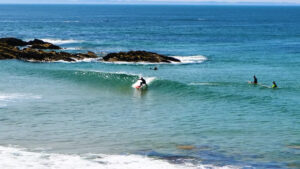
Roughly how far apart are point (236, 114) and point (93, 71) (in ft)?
71.5

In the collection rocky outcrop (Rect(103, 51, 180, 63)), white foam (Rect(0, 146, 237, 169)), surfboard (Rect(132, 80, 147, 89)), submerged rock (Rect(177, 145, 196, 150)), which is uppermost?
rocky outcrop (Rect(103, 51, 180, 63))

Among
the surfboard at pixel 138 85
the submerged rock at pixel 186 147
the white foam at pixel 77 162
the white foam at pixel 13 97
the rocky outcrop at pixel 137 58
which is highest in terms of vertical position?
the rocky outcrop at pixel 137 58

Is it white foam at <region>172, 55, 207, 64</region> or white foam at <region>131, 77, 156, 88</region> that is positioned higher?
white foam at <region>172, 55, 207, 64</region>

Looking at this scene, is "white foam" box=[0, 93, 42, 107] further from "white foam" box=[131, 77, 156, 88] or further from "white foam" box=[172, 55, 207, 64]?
"white foam" box=[172, 55, 207, 64]

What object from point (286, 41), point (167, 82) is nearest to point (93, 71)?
point (167, 82)

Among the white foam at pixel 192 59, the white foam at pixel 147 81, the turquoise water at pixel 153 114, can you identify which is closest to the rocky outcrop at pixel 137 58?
the white foam at pixel 192 59

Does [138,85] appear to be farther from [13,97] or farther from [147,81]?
[13,97]

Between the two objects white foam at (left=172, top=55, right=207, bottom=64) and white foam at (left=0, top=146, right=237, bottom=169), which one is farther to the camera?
white foam at (left=172, top=55, right=207, bottom=64)

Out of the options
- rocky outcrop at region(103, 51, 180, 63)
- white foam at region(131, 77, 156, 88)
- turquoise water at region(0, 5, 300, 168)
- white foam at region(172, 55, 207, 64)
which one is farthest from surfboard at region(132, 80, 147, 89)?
white foam at region(172, 55, 207, 64)

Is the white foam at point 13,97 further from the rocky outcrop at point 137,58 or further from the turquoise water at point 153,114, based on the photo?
the rocky outcrop at point 137,58

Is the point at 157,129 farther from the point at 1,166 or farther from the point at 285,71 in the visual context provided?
the point at 285,71

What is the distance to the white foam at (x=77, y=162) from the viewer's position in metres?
21.2

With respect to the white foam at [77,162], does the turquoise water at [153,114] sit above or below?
above

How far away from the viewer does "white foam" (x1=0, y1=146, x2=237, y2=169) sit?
69.5 feet
